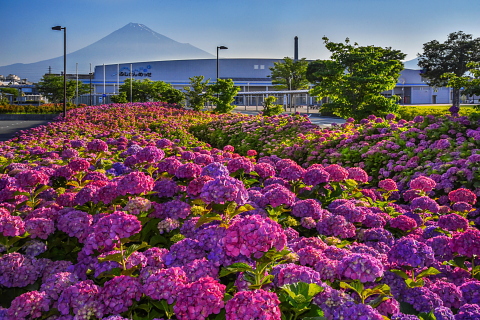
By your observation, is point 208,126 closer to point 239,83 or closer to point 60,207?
point 60,207

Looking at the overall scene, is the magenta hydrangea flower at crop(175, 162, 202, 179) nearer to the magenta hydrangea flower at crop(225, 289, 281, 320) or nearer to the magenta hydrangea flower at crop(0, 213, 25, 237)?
the magenta hydrangea flower at crop(0, 213, 25, 237)

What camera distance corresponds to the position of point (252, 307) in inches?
70.2

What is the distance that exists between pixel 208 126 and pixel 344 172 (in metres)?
13.8

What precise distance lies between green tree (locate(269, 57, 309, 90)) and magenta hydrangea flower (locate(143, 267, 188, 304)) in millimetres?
67971

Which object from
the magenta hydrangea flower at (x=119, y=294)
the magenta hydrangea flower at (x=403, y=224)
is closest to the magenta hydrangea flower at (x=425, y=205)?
the magenta hydrangea flower at (x=403, y=224)

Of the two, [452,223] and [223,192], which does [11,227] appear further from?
[452,223]

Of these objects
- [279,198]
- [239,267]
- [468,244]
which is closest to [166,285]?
[239,267]

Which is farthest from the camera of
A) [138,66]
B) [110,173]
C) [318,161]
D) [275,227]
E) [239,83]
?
[138,66]

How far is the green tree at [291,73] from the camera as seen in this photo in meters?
68.2

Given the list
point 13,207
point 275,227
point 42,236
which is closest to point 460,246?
point 275,227

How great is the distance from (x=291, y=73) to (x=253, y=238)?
227 ft

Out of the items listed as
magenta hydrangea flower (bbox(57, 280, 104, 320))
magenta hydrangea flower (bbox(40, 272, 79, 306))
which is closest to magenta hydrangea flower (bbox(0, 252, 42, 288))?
magenta hydrangea flower (bbox(40, 272, 79, 306))

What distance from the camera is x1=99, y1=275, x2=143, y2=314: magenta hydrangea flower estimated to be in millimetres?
2166

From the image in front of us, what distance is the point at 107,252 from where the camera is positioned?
2.73 meters
